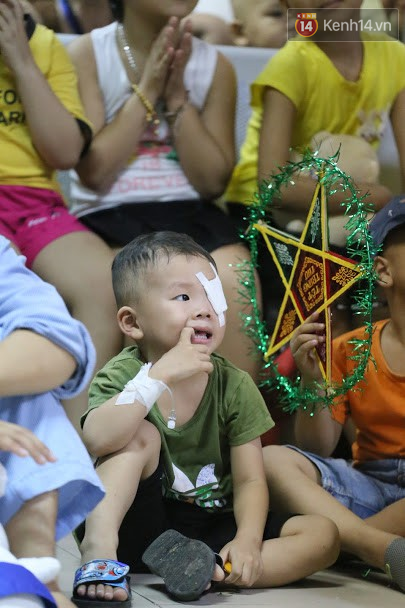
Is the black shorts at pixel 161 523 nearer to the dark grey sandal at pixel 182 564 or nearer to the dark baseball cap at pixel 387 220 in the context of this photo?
the dark grey sandal at pixel 182 564

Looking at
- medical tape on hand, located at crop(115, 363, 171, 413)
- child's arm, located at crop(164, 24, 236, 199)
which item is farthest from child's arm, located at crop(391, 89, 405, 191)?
medical tape on hand, located at crop(115, 363, 171, 413)

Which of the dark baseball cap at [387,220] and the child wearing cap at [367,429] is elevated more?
the dark baseball cap at [387,220]

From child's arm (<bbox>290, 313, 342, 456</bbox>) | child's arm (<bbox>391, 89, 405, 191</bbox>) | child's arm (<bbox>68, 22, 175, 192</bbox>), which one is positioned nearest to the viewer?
child's arm (<bbox>290, 313, 342, 456</bbox>)

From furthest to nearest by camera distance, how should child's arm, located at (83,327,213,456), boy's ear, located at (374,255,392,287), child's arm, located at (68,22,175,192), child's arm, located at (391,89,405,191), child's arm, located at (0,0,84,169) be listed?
child's arm, located at (391,89,405,191), child's arm, located at (68,22,175,192), child's arm, located at (0,0,84,169), boy's ear, located at (374,255,392,287), child's arm, located at (83,327,213,456)

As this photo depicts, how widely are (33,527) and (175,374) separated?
32cm

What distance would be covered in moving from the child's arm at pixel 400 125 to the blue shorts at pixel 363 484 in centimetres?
73

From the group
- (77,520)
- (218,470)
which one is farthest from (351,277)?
(77,520)

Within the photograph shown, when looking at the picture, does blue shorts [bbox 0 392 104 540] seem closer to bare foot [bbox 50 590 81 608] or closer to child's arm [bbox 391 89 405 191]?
bare foot [bbox 50 590 81 608]

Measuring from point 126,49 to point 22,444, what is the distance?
4.23ft

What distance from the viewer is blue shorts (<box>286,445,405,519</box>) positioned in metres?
1.61

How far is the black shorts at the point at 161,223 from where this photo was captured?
1.97 m

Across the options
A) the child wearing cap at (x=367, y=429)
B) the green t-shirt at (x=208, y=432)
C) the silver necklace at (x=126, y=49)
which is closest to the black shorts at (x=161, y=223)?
the silver necklace at (x=126, y=49)

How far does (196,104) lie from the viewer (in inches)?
84.4

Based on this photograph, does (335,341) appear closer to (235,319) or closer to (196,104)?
(235,319)
